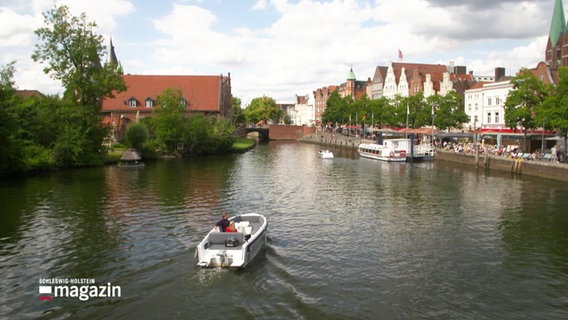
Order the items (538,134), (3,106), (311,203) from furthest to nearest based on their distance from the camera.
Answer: (538,134)
(3,106)
(311,203)

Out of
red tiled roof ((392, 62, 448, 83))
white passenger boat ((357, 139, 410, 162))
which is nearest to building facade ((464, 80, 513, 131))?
white passenger boat ((357, 139, 410, 162))

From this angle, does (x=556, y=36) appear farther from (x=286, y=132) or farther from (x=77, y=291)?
(x=77, y=291)

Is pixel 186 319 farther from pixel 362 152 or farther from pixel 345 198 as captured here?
pixel 362 152

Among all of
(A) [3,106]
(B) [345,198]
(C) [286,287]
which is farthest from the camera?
(A) [3,106]

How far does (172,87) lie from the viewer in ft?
330

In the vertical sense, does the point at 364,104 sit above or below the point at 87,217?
above

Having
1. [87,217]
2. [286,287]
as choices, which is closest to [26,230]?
[87,217]

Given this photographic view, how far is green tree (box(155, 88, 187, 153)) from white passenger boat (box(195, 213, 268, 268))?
5432 centimetres

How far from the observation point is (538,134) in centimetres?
6081

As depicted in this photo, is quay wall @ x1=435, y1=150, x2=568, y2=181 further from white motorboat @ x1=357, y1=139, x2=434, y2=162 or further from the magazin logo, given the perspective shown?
the magazin logo

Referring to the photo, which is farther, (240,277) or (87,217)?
(87,217)

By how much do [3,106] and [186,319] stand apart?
3669cm

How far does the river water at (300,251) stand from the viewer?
16.0 metres

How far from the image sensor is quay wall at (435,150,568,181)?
46069 millimetres
